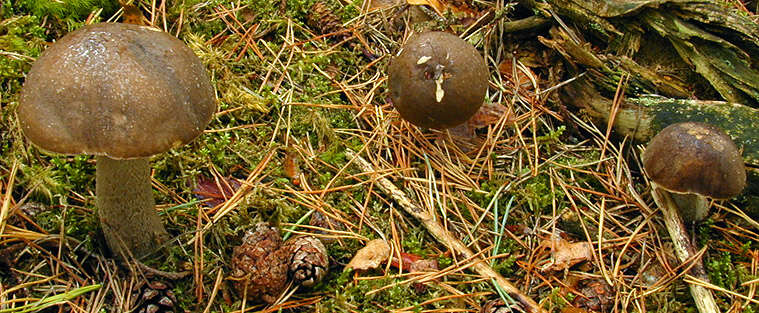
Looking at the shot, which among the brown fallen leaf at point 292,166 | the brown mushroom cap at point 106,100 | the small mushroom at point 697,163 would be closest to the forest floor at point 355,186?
the brown fallen leaf at point 292,166

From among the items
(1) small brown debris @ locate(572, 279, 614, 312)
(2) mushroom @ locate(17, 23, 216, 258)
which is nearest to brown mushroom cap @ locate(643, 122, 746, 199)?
(1) small brown debris @ locate(572, 279, 614, 312)

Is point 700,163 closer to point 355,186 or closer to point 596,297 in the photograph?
point 596,297

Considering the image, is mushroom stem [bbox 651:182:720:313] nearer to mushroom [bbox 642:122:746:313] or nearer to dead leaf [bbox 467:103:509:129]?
mushroom [bbox 642:122:746:313]

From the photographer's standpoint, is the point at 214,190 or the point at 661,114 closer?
the point at 214,190

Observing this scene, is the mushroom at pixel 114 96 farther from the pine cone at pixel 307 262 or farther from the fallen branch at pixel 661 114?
the fallen branch at pixel 661 114

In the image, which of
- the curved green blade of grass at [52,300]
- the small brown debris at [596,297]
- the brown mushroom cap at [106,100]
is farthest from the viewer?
the small brown debris at [596,297]

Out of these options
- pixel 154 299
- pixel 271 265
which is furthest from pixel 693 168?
pixel 154 299
